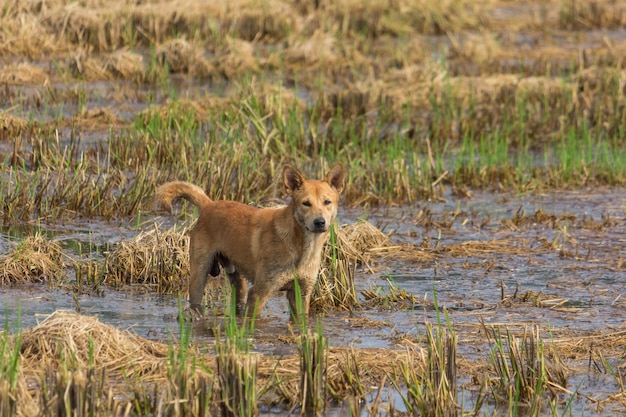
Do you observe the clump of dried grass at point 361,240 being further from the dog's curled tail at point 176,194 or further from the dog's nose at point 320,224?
the dog's nose at point 320,224

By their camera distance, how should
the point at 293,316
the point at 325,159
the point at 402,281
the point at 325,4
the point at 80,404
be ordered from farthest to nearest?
the point at 325,4 → the point at 325,159 → the point at 402,281 → the point at 293,316 → the point at 80,404

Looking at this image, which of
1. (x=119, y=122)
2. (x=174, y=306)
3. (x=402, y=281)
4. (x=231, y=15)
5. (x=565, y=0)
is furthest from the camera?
(x=565, y=0)

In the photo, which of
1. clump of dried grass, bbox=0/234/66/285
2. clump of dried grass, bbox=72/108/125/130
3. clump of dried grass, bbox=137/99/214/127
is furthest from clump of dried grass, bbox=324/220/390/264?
Answer: clump of dried grass, bbox=72/108/125/130

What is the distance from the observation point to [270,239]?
8.08 m

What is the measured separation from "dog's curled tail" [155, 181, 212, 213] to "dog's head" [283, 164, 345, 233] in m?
0.98

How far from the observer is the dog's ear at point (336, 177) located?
8.11 m

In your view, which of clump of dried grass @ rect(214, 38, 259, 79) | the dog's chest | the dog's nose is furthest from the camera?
clump of dried grass @ rect(214, 38, 259, 79)

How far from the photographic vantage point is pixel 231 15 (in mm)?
20672

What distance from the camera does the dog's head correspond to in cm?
776

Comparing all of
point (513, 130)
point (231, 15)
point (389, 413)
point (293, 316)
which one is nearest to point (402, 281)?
point (293, 316)

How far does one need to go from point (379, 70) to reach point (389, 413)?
12794 millimetres

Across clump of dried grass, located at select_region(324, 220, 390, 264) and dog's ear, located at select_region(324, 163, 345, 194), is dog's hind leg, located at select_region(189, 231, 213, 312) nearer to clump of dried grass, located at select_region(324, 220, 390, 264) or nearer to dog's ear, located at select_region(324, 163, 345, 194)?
dog's ear, located at select_region(324, 163, 345, 194)

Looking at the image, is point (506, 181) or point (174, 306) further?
point (506, 181)

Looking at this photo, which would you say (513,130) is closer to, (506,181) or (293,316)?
(506,181)
